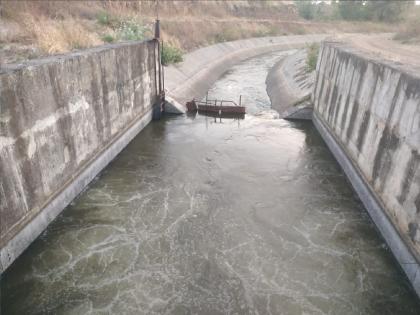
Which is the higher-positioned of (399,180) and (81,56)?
(81,56)

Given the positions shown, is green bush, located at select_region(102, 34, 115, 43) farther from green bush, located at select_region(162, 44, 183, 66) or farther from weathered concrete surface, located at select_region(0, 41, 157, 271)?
weathered concrete surface, located at select_region(0, 41, 157, 271)

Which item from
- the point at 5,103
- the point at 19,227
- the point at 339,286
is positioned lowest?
the point at 339,286

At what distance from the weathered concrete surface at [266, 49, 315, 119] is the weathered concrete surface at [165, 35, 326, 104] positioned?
23.3ft

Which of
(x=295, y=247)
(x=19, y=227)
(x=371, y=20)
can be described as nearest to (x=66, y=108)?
(x=19, y=227)

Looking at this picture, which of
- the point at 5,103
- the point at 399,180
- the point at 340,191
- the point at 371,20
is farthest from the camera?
the point at 371,20

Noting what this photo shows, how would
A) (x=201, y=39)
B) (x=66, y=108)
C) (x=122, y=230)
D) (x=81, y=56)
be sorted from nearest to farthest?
(x=122, y=230)
(x=66, y=108)
(x=81, y=56)
(x=201, y=39)

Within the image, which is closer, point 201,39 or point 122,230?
point 122,230

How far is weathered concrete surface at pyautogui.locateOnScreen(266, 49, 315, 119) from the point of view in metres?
27.1

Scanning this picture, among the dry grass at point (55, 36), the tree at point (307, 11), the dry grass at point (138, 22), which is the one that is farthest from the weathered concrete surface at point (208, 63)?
the tree at point (307, 11)

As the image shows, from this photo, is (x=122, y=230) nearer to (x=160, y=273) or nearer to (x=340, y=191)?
(x=160, y=273)

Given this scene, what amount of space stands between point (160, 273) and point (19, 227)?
4801mm

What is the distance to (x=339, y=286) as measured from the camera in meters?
11.0

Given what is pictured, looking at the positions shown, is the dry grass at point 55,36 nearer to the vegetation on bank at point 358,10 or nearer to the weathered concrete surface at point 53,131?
the weathered concrete surface at point 53,131

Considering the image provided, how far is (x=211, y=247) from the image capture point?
40.7 feet
